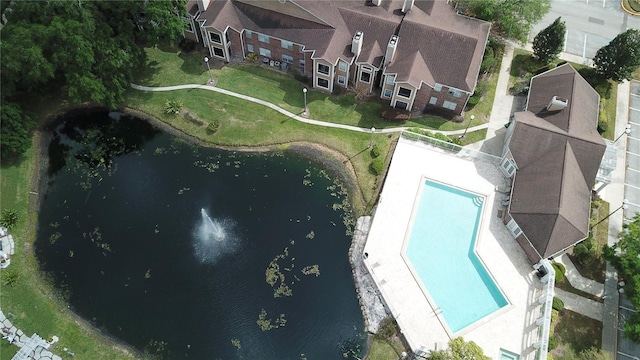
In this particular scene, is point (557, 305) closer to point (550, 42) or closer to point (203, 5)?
point (550, 42)

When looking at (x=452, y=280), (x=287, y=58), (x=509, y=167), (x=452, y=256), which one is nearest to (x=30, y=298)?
(x=287, y=58)

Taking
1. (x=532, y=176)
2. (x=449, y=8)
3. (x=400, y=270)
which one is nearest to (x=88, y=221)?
(x=400, y=270)

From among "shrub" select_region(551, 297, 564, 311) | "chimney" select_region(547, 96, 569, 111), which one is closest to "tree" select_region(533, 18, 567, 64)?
"chimney" select_region(547, 96, 569, 111)

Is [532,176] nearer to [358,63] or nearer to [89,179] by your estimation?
[358,63]

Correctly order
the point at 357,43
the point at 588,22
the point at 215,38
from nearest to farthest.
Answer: the point at 357,43, the point at 215,38, the point at 588,22

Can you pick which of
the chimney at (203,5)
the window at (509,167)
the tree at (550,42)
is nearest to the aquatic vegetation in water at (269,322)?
the window at (509,167)

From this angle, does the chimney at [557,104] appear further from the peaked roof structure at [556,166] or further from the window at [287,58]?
the window at [287,58]
